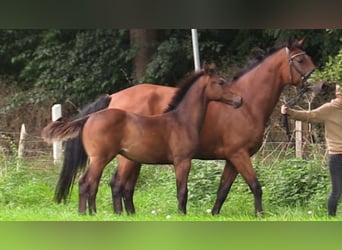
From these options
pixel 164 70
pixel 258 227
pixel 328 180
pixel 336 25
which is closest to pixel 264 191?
pixel 328 180

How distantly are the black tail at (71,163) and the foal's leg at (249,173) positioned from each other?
1.22 m

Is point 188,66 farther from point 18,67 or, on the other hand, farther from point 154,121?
point 154,121

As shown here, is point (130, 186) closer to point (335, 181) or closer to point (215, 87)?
point (215, 87)

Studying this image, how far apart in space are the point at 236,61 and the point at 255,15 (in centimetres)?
734

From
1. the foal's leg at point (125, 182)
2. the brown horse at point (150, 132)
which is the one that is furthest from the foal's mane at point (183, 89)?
the foal's leg at point (125, 182)

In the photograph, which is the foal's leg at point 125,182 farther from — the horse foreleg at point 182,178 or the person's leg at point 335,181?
the person's leg at point 335,181

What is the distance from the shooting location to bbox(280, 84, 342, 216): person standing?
18.1 ft

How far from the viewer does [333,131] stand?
18.1 ft

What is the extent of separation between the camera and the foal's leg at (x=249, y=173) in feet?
18.6

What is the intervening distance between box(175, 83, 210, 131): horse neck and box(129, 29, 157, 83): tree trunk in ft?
17.7

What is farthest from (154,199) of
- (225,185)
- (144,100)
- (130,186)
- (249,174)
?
(249,174)

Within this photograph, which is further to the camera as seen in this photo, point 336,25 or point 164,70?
point 164,70

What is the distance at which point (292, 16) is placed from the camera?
2.82m

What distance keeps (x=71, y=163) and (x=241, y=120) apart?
1427mm
